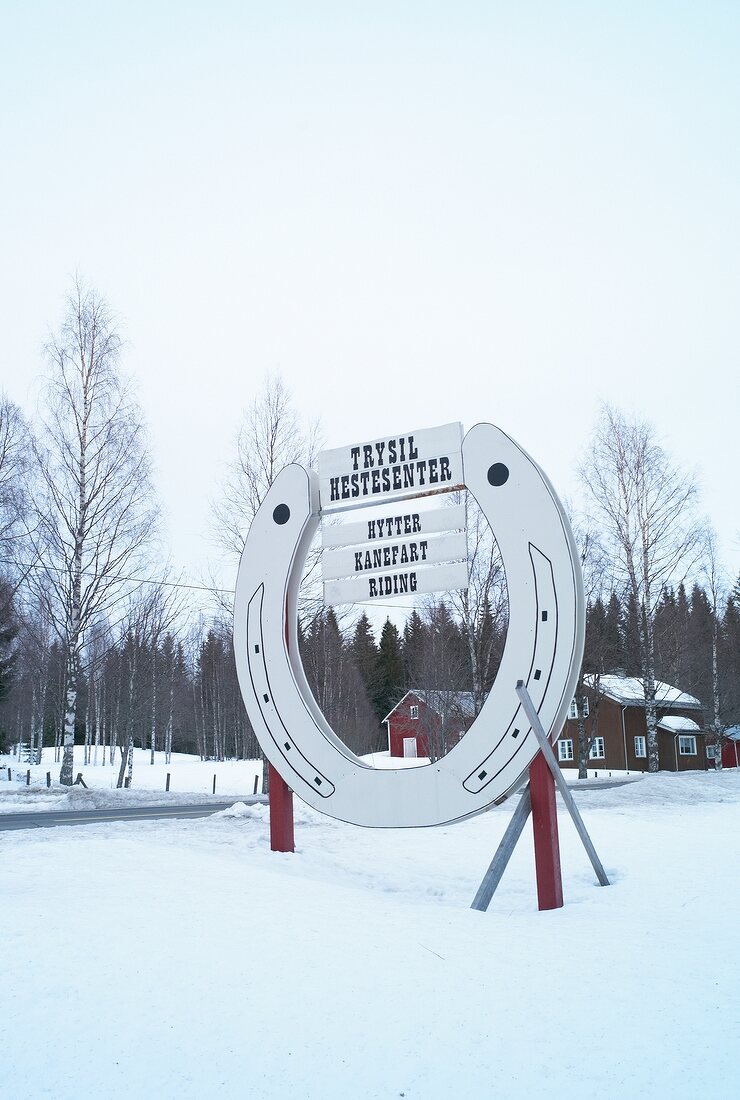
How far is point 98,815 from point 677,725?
31592mm

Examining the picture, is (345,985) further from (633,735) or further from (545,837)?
(633,735)

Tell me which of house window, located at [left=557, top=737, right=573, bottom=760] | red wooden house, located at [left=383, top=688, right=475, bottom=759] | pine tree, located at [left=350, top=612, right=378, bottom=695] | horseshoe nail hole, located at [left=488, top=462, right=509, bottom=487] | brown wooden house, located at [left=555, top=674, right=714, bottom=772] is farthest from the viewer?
pine tree, located at [left=350, top=612, right=378, bottom=695]

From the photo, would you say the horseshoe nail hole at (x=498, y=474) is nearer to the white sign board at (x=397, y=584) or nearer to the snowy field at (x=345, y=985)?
the white sign board at (x=397, y=584)

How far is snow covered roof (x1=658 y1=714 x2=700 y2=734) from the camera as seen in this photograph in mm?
41203

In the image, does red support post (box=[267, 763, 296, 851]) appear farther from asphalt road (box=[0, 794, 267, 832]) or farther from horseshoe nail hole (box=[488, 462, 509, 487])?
asphalt road (box=[0, 794, 267, 832])

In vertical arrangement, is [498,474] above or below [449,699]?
above

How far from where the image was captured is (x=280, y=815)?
9945mm

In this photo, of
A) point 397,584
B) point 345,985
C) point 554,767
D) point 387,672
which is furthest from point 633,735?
point 345,985

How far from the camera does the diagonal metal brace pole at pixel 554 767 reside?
306 inches

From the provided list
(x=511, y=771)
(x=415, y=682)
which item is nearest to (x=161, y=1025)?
(x=511, y=771)

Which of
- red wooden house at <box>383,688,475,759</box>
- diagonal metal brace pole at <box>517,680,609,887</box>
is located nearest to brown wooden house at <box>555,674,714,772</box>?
red wooden house at <box>383,688,475,759</box>

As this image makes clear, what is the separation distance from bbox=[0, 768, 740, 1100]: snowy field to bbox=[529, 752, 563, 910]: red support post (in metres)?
0.26

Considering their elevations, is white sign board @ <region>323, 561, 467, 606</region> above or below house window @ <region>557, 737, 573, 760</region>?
above

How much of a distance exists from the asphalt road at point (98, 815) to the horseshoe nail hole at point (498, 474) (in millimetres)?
9264
